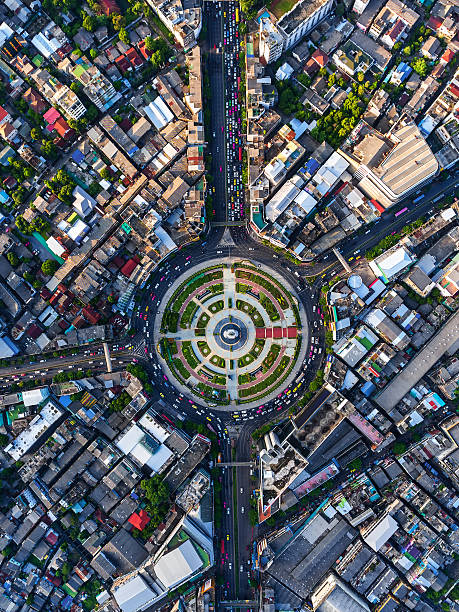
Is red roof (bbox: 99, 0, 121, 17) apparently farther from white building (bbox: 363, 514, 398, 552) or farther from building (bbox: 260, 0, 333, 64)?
white building (bbox: 363, 514, 398, 552)

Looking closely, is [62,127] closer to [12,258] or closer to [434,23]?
[12,258]

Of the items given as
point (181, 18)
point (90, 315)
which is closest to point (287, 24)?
point (181, 18)

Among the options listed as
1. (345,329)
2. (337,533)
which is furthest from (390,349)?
(337,533)

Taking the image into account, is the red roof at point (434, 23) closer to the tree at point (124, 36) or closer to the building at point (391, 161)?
the building at point (391, 161)

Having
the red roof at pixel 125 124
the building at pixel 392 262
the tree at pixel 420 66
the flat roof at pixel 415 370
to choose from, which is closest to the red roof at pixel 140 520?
the flat roof at pixel 415 370

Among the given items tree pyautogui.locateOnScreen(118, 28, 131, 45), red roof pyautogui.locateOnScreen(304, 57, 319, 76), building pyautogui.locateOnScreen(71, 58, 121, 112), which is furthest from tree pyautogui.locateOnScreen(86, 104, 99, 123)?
red roof pyautogui.locateOnScreen(304, 57, 319, 76)
